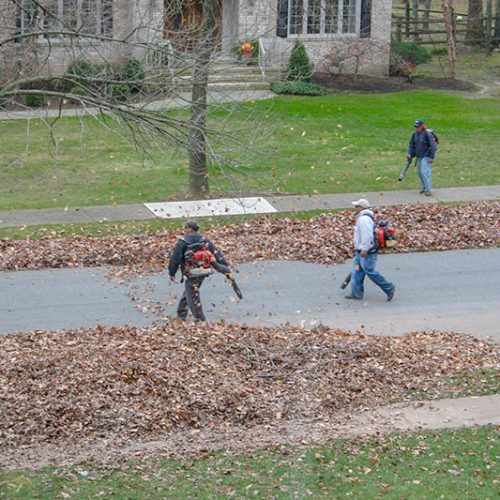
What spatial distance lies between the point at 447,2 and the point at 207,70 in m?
24.7

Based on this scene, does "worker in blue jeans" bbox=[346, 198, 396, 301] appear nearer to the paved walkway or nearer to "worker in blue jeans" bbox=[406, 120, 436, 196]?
the paved walkway

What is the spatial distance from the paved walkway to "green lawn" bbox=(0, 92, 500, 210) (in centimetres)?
47

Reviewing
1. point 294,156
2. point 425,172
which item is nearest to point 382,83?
point 294,156

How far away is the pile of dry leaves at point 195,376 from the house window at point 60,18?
362cm

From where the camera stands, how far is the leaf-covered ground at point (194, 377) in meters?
10.8

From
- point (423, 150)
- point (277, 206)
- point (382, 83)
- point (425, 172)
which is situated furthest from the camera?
point (382, 83)

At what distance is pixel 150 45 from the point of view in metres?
10.8

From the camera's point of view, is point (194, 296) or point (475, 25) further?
point (475, 25)

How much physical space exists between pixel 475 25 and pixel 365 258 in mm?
29476

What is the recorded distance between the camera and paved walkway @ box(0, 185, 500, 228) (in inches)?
795

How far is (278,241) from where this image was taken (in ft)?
60.2

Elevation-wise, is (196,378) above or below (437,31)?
below

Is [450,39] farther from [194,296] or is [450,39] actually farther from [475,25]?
[194,296]

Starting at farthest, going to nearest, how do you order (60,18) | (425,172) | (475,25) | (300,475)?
(475,25) → (425,172) → (60,18) → (300,475)
